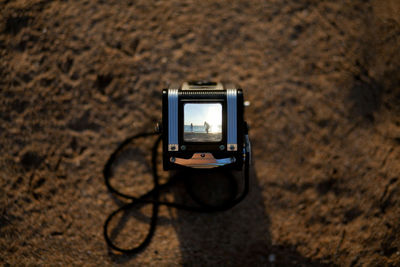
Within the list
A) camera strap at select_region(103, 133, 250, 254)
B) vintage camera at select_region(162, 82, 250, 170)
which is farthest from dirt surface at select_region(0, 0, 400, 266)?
vintage camera at select_region(162, 82, 250, 170)

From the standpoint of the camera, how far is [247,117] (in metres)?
1.00

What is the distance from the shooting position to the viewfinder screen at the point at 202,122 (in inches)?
31.2

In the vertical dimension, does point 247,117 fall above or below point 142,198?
above

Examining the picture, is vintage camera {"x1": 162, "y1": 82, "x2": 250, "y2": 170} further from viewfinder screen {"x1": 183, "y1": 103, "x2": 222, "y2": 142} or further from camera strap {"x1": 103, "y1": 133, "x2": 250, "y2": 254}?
camera strap {"x1": 103, "y1": 133, "x2": 250, "y2": 254}

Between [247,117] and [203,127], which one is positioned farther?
[247,117]

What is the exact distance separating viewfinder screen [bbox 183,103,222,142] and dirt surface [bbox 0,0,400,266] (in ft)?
0.79

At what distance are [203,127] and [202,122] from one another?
0.01 m

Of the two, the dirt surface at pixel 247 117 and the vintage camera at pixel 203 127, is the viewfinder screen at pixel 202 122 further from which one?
the dirt surface at pixel 247 117

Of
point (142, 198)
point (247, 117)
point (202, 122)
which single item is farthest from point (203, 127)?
point (142, 198)

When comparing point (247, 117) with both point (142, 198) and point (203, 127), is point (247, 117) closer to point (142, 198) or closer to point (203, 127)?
point (203, 127)

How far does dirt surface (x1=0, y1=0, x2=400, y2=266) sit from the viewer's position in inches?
39.1

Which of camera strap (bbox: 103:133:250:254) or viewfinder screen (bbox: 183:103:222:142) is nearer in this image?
viewfinder screen (bbox: 183:103:222:142)

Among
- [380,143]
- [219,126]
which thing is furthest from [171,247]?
[380,143]

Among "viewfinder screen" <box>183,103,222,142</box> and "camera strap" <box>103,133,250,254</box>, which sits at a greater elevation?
"viewfinder screen" <box>183,103,222,142</box>
